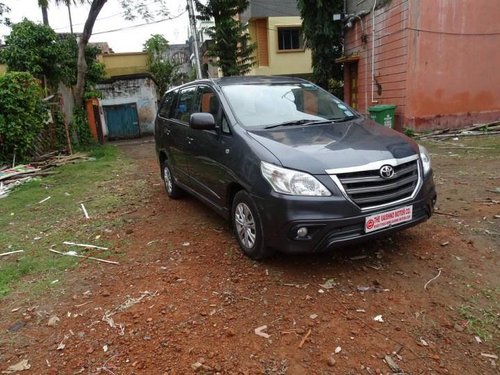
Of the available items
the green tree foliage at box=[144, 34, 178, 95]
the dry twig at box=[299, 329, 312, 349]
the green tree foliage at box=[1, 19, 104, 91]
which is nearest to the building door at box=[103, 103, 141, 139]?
the green tree foliage at box=[1, 19, 104, 91]

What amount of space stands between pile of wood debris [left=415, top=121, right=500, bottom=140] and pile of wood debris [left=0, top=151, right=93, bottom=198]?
31.4 feet

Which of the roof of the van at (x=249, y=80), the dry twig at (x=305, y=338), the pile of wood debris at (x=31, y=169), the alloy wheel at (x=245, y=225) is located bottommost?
the dry twig at (x=305, y=338)

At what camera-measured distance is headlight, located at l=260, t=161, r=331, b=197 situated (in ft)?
9.86

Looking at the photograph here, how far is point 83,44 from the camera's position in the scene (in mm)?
14641

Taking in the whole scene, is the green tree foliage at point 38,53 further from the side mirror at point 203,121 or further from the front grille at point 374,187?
the front grille at point 374,187

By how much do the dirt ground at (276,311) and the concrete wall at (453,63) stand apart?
23.2 ft

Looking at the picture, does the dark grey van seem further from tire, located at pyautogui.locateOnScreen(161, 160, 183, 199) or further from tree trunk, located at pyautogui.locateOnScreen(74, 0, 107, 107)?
tree trunk, located at pyautogui.locateOnScreen(74, 0, 107, 107)

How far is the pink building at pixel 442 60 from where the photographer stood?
10.3m

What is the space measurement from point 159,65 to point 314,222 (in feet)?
87.7

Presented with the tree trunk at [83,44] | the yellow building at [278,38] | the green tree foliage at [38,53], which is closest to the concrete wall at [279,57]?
the yellow building at [278,38]

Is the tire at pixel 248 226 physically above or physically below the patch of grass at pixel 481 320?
above

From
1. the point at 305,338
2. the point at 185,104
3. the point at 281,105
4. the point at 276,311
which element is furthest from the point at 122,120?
the point at 305,338

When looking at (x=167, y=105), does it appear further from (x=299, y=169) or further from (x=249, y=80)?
(x=299, y=169)

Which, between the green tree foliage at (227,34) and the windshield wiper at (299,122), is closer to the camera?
the windshield wiper at (299,122)
